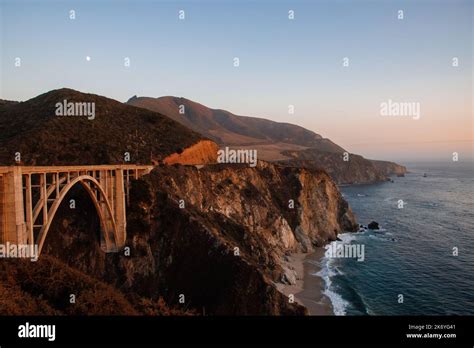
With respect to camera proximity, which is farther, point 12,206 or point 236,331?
point 12,206

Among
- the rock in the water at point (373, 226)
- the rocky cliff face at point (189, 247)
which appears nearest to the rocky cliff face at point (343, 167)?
the rock in the water at point (373, 226)

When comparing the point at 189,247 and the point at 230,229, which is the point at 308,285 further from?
the point at 189,247

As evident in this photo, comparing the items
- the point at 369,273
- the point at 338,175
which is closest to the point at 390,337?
the point at 369,273

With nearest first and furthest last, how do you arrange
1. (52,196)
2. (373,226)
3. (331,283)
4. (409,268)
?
(52,196) < (331,283) < (409,268) < (373,226)

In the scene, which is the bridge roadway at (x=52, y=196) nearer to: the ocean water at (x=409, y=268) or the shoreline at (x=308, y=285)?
the shoreline at (x=308, y=285)

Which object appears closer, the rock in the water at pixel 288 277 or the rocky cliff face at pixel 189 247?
the rocky cliff face at pixel 189 247

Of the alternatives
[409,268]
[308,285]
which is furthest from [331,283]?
[409,268]
